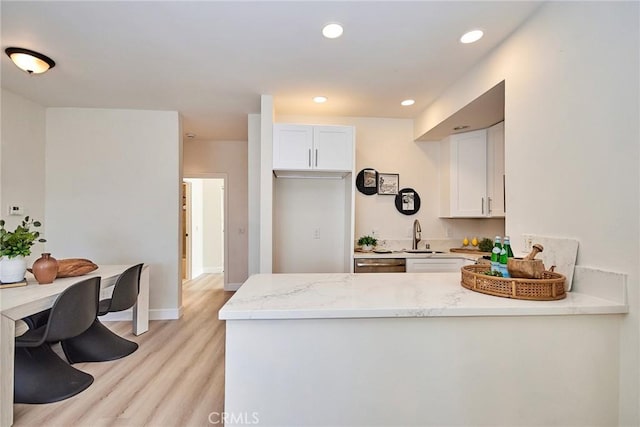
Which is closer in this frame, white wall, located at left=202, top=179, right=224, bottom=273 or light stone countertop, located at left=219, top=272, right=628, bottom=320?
light stone countertop, located at left=219, top=272, right=628, bottom=320

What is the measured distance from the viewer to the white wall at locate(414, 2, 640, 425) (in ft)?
4.12

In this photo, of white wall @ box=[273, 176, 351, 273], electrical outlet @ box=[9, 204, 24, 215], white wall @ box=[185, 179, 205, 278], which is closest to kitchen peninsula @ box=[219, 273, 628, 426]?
white wall @ box=[273, 176, 351, 273]

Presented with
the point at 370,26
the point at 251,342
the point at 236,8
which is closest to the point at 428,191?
the point at 370,26

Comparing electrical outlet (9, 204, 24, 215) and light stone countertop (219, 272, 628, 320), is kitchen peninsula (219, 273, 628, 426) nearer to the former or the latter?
light stone countertop (219, 272, 628, 320)

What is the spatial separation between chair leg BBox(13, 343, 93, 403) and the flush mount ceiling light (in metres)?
2.00

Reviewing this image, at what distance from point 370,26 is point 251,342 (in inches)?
76.6

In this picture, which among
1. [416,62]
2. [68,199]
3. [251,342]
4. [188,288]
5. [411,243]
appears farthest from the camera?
[188,288]

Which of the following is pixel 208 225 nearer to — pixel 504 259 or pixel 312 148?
pixel 312 148

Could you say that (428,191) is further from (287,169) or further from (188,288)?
(188,288)

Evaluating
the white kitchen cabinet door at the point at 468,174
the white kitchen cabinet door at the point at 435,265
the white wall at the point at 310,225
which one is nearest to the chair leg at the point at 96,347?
the white wall at the point at 310,225

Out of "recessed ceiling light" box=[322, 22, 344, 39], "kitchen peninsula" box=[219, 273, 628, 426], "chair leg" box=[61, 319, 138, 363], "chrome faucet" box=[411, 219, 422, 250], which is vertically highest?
"recessed ceiling light" box=[322, 22, 344, 39]

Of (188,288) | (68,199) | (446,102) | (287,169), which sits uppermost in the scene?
(446,102)

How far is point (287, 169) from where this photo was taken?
3.04m

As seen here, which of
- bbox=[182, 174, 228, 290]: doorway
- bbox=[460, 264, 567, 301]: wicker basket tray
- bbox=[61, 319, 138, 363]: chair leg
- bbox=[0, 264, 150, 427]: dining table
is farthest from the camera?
bbox=[182, 174, 228, 290]: doorway
